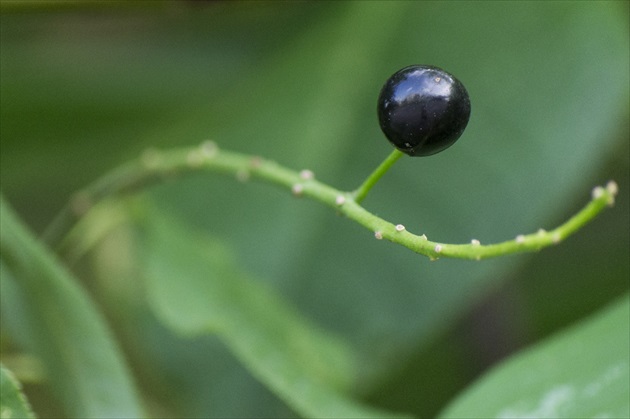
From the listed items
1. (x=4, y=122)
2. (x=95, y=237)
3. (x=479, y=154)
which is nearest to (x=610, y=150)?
(x=479, y=154)

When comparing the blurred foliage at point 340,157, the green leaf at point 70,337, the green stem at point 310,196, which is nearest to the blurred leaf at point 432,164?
the blurred foliage at point 340,157

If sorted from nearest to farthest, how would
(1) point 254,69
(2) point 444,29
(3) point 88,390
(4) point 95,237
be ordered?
(3) point 88,390 < (4) point 95,237 < (2) point 444,29 < (1) point 254,69

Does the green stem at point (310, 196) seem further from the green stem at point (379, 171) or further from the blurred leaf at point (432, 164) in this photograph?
the blurred leaf at point (432, 164)

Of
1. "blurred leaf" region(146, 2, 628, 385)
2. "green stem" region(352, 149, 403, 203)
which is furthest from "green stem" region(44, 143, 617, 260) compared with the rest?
"blurred leaf" region(146, 2, 628, 385)

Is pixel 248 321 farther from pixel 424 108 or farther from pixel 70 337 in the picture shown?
pixel 424 108

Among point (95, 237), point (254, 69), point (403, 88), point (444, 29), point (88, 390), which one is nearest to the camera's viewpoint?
point (403, 88)

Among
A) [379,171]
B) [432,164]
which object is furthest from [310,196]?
[432,164]

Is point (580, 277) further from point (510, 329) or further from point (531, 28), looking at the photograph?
point (531, 28)
